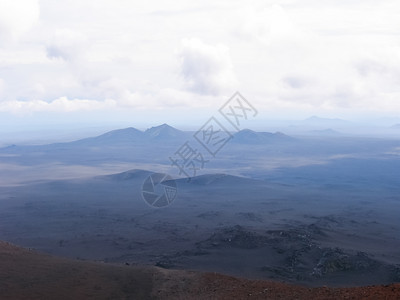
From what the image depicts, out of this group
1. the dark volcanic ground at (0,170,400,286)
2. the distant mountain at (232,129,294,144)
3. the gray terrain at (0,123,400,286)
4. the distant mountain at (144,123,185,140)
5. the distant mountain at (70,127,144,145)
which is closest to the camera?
the dark volcanic ground at (0,170,400,286)

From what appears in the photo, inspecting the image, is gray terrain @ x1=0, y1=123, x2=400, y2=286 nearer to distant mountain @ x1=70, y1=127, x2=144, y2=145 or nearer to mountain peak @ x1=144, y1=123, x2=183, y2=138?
distant mountain @ x1=70, y1=127, x2=144, y2=145

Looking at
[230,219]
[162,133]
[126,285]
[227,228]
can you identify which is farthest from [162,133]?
[126,285]

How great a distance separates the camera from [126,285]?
66.0 feet

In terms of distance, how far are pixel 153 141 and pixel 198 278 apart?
152 m

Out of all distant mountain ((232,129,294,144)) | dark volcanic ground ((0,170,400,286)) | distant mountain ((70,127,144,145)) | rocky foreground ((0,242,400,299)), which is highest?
distant mountain ((70,127,144,145))

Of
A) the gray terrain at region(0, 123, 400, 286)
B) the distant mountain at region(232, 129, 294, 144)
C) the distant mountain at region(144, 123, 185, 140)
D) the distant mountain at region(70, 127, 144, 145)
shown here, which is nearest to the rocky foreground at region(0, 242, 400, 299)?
the gray terrain at region(0, 123, 400, 286)

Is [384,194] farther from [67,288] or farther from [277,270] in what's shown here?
[67,288]

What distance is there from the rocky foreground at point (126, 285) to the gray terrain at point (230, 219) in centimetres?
721

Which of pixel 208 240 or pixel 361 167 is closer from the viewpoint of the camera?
pixel 208 240

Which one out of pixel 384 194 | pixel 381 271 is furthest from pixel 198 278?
pixel 384 194

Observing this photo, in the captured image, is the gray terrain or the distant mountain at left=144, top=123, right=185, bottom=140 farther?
the distant mountain at left=144, top=123, right=185, bottom=140

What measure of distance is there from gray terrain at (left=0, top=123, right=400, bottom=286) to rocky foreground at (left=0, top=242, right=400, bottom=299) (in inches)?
284

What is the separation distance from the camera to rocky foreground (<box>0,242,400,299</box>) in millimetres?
17578

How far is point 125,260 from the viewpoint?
3069 centimetres
